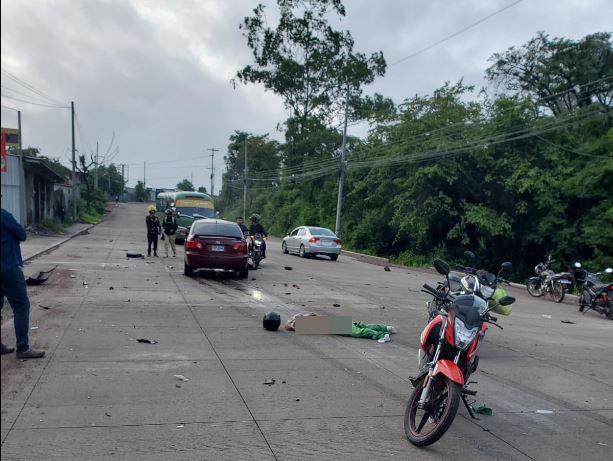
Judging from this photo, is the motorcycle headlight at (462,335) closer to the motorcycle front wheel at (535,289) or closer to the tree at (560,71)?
the motorcycle front wheel at (535,289)

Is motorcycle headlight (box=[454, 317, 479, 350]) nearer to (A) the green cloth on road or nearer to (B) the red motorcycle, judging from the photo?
(B) the red motorcycle

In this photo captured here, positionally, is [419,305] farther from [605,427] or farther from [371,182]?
[371,182]

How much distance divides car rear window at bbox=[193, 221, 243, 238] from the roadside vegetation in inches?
607

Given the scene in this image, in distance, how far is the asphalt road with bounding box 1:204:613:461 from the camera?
4473 mm

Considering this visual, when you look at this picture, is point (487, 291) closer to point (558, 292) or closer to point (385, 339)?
point (385, 339)

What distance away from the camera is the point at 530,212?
2700cm

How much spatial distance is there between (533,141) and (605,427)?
78.2ft

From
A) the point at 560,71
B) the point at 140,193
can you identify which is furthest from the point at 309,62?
the point at 140,193

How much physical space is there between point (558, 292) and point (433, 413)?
13883 mm

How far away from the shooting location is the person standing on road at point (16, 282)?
5.82m

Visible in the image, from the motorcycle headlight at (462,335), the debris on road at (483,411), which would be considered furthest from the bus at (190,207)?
the motorcycle headlight at (462,335)

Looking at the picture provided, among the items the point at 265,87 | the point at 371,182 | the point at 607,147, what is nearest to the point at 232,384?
the point at 607,147

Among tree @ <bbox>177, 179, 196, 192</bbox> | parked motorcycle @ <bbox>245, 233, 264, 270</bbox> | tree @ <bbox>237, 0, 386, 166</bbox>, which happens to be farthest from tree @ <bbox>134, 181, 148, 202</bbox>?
parked motorcycle @ <bbox>245, 233, 264, 270</bbox>

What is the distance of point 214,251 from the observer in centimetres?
1502
